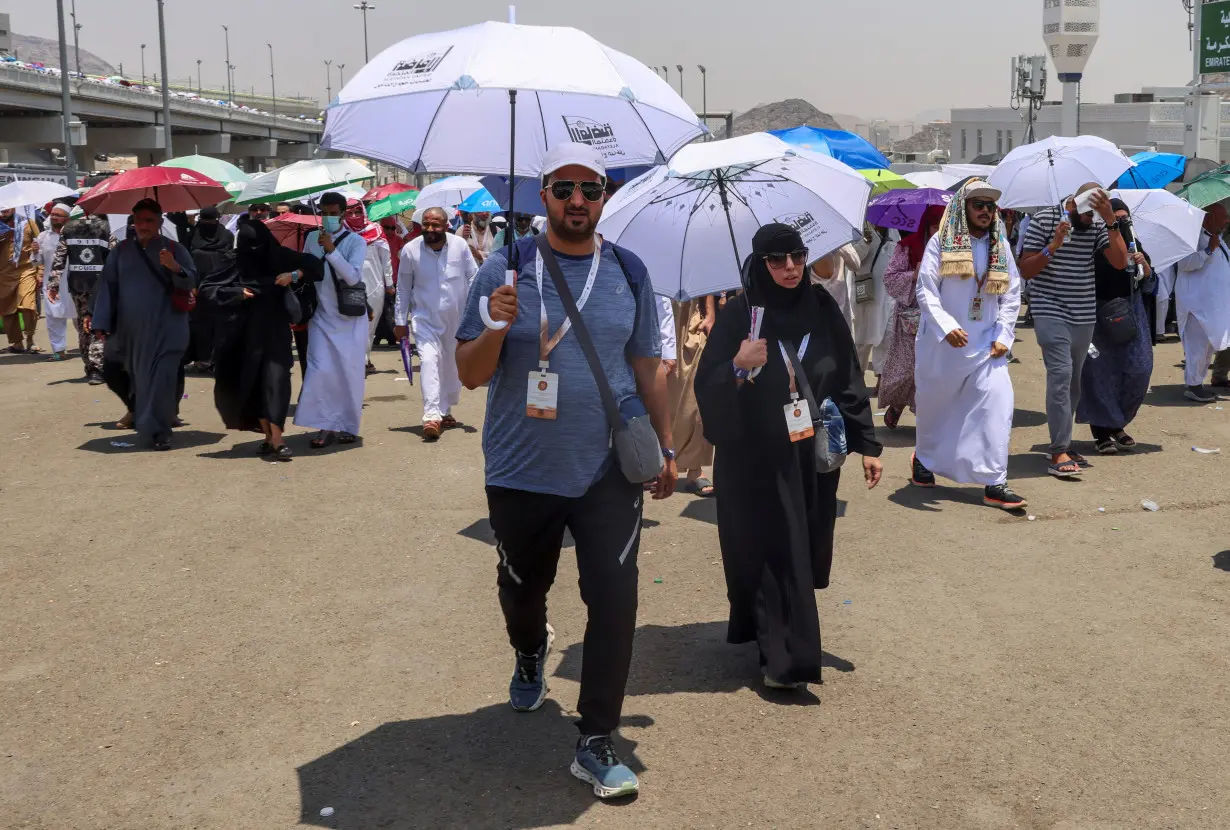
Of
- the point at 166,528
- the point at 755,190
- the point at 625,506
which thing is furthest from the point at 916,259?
the point at 625,506

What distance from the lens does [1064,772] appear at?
4.24 m

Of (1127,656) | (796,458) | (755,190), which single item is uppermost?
(755,190)

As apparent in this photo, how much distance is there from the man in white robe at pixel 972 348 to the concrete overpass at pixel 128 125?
41.0 metres

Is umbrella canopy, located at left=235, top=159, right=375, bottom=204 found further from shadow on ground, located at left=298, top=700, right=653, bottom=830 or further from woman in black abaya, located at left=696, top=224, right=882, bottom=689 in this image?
shadow on ground, located at left=298, top=700, right=653, bottom=830

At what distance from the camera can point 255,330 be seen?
31.4 feet


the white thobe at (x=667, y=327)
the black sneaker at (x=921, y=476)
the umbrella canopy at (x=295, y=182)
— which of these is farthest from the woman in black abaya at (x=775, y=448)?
the umbrella canopy at (x=295, y=182)

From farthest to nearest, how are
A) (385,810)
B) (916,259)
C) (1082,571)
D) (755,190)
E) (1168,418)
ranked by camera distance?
(1168,418) < (916,259) < (1082,571) < (755,190) < (385,810)

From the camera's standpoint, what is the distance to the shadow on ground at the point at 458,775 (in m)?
3.97

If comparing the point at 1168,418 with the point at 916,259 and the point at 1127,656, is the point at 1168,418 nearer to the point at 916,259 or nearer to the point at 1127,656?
the point at 916,259

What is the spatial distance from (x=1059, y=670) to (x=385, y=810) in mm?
2591

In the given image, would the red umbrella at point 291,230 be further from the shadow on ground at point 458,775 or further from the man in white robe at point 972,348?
the shadow on ground at point 458,775

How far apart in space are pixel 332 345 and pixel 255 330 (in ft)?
1.97

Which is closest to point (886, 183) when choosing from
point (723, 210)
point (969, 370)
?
point (969, 370)

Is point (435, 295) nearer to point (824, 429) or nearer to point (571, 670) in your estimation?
point (571, 670)
